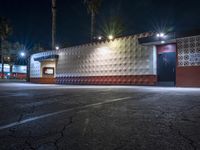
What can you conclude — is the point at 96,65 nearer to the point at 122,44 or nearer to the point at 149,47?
the point at 122,44

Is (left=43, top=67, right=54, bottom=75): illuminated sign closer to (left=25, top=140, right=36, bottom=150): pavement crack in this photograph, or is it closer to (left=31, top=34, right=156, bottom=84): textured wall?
(left=31, top=34, right=156, bottom=84): textured wall

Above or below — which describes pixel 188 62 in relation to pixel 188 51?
below

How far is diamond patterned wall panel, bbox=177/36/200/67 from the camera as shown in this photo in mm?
16297

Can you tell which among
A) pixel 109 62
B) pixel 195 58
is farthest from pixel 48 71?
pixel 195 58

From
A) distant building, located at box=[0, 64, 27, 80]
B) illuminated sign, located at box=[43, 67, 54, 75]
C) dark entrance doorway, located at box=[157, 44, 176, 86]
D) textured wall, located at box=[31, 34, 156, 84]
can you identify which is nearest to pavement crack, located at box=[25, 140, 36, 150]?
textured wall, located at box=[31, 34, 156, 84]

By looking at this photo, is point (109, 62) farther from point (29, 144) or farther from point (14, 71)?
point (14, 71)

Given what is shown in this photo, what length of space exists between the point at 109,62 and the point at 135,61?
3.18 metres

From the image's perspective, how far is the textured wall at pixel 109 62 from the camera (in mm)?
19125

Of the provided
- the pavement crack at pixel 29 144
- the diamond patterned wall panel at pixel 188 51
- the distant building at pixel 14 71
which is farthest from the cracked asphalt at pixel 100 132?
the distant building at pixel 14 71

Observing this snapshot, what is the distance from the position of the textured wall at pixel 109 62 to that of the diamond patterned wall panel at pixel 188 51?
96.3 inches

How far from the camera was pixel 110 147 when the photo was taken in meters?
2.51

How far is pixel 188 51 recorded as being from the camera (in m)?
16.8

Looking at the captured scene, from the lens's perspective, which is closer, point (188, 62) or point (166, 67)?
point (188, 62)

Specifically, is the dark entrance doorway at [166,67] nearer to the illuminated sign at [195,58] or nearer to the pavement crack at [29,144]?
the illuminated sign at [195,58]
